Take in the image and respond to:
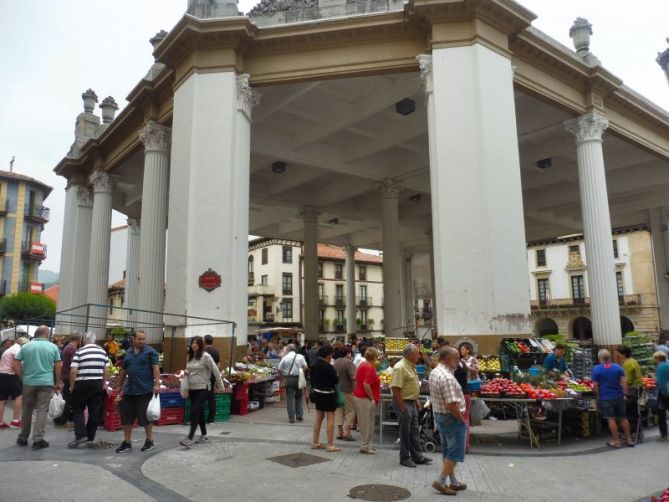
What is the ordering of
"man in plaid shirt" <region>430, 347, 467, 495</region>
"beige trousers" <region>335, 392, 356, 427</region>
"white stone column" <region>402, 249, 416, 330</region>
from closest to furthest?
"man in plaid shirt" <region>430, 347, 467, 495</region> → "beige trousers" <region>335, 392, 356, 427</region> → "white stone column" <region>402, 249, 416, 330</region>

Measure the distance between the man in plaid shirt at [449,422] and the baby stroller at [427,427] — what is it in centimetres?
218

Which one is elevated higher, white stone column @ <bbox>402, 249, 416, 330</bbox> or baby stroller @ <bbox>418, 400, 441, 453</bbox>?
white stone column @ <bbox>402, 249, 416, 330</bbox>

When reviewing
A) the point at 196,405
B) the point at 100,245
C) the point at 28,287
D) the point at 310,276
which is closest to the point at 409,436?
the point at 196,405

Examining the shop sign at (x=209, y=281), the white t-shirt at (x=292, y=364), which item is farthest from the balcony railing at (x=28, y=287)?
the white t-shirt at (x=292, y=364)

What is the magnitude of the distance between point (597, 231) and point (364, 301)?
4895 centimetres

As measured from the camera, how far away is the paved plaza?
606cm

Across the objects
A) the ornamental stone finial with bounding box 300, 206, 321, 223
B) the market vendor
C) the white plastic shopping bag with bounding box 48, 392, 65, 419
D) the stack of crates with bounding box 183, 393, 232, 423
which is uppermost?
the ornamental stone finial with bounding box 300, 206, 321, 223

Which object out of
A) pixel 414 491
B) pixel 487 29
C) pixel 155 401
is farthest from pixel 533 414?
pixel 487 29

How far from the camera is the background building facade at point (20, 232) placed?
153ft

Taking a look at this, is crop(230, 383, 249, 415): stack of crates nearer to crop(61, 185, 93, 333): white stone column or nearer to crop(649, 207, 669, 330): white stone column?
crop(61, 185, 93, 333): white stone column

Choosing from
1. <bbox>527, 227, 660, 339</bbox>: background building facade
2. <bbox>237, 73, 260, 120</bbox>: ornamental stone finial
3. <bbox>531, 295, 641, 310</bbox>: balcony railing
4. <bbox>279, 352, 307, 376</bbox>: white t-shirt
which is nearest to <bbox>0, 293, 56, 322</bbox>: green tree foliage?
<bbox>237, 73, 260, 120</bbox>: ornamental stone finial

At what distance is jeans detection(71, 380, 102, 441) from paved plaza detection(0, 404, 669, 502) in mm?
363

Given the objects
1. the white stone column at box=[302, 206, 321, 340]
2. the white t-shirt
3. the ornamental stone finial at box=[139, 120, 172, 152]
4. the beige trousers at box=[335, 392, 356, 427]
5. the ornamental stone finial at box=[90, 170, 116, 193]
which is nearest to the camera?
the beige trousers at box=[335, 392, 356, 427]

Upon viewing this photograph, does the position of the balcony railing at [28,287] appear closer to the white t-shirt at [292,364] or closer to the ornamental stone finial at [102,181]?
the ornamental stone finial at [102,181]
